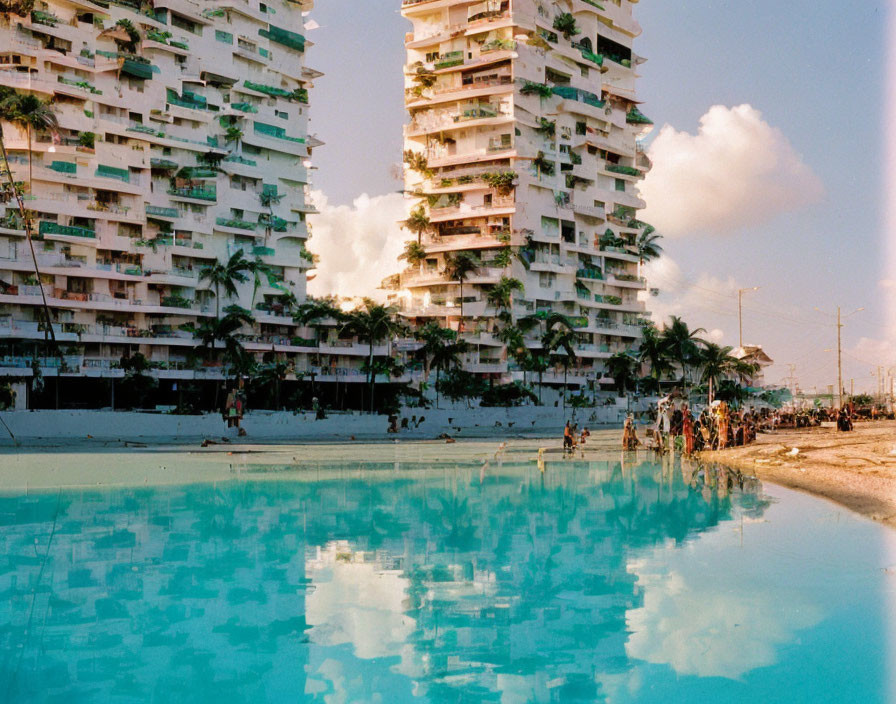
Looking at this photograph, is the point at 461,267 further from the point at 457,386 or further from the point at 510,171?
the point at 457,386

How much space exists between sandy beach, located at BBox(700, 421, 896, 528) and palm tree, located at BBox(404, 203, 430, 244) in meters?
51.6

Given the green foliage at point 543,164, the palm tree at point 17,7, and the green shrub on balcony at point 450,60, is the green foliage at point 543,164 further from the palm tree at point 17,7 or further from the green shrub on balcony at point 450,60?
the palm tree at point 17,7

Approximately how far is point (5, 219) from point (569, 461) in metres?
42.8

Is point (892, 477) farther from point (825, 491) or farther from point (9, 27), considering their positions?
point (9, 27)

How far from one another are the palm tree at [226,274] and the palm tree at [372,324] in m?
8.53

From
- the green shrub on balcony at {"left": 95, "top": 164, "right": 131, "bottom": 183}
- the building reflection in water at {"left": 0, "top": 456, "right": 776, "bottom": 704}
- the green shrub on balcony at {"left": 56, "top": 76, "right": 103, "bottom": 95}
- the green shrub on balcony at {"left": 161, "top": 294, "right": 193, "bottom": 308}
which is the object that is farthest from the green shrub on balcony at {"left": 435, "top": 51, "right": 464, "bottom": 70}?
the building reflection in water at {"left": 0, "top": 456, "right": 776, "bottom": 704}

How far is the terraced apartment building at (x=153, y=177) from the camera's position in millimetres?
64312

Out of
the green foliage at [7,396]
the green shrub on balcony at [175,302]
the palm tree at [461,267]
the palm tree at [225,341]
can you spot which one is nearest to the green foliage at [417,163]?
the palm tree at [461,267]

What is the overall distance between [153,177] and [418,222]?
986 inches

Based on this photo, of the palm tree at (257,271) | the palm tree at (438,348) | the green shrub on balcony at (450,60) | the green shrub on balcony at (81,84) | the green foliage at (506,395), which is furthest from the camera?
the green shrub on balcony at (450,60)

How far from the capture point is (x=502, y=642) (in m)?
10.9

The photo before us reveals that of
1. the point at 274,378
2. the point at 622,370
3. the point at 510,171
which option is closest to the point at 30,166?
the point at 274,378

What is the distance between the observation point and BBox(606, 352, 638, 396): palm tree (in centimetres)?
8794

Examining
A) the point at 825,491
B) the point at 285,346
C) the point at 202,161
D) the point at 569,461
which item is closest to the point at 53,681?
the point at 825,491
